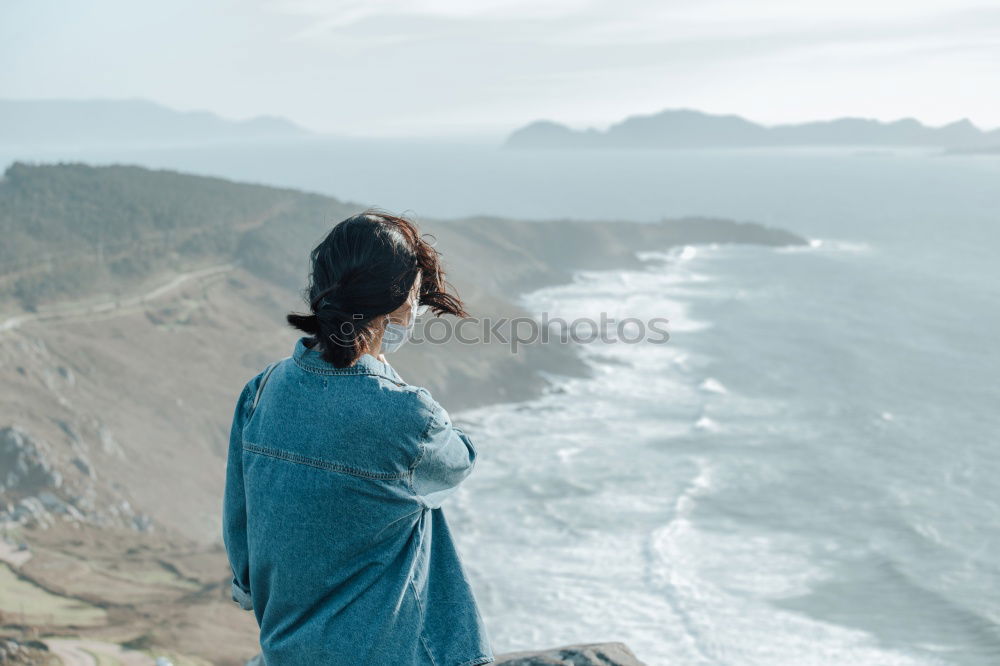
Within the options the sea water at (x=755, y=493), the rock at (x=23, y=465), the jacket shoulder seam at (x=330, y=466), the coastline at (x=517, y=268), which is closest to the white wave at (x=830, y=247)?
the coastline at (x=517, y=268)

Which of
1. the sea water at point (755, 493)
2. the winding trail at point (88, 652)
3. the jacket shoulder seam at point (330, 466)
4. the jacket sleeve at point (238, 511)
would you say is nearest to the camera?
the jacket shoulder seam at point (330, 466)

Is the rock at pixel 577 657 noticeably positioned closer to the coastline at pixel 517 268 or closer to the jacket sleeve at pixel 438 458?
the jacket sleeve at pixel 438 458

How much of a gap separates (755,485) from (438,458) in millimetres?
25311

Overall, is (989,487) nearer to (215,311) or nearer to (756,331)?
(756,331)

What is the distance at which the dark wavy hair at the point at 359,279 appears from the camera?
78.2 inches

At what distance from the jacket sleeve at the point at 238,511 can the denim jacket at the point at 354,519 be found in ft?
0.33

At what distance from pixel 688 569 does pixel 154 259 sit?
28.2 metres

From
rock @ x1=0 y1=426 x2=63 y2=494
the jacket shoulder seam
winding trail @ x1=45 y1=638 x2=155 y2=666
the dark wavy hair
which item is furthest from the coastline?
rock @ x1=0 y1=426 x2=63 y2=494

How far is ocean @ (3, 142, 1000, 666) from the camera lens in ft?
58.3

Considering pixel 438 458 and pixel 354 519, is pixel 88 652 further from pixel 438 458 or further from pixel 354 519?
pixel 438 458

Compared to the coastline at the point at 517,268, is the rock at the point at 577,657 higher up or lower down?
higher up

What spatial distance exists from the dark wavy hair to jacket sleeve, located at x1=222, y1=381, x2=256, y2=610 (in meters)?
0.33

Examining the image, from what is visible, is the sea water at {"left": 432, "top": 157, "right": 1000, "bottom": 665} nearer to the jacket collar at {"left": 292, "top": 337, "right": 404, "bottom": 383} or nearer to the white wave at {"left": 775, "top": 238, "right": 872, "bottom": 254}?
the jacket collar at {"left": 292, "top": 337, "right": 404, "bottom": 383}

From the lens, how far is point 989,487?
2681 cm
